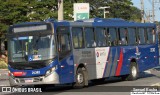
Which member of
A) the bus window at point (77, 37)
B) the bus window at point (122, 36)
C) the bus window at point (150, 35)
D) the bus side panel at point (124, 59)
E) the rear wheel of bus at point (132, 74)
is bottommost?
the rear wheel of bus at point (132, 74)

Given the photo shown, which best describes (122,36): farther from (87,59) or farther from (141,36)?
(87,59)

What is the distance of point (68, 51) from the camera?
19562 millimetres

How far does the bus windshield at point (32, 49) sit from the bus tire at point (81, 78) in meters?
1.96

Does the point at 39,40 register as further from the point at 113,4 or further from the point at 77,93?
the point at 113,4

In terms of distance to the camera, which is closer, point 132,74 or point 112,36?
point 112,36

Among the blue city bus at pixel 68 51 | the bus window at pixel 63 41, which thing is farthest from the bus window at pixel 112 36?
the bus window at pixel 63 41

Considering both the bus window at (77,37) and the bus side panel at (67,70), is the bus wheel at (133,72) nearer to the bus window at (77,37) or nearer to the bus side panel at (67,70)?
the bus window at (77,37)

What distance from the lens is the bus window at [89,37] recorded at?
21203mm

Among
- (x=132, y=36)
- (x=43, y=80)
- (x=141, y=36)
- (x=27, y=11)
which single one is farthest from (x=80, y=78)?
(x=27, y=11)

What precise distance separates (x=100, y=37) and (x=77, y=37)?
6.75ft

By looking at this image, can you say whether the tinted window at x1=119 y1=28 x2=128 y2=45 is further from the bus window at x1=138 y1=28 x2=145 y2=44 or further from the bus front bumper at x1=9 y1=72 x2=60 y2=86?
the bus front bumper at x1=9 y1=72 x2=60 y2=86

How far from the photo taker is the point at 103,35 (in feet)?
74.2

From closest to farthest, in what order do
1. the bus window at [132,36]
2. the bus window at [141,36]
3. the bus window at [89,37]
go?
the bus window at [89,37], the bus window at [132,36], the bus window at [141,36]

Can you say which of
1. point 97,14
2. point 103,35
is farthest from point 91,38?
point 97,14
